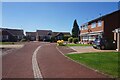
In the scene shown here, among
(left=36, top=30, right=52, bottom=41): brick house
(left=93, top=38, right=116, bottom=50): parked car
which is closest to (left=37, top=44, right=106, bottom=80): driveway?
(left=93, top=38, right=116, bottom=50): parked car

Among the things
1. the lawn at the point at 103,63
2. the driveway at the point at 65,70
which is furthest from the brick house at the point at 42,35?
the driveway at the point at 65,70

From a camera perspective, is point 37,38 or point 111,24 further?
point 37,38

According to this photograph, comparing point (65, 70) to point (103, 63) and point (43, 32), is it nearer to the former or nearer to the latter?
point (103, 63)

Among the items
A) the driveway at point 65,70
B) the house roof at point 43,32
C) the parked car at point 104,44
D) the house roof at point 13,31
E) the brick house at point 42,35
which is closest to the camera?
the driveway at point 65,70

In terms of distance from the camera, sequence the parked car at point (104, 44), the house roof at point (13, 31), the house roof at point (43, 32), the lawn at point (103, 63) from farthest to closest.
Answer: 1. the house roof at point (43, 32)
2. the house roof at point (13, 31)
3. the parked car at point (104, 44)
4. the lawn at point (103, 63)

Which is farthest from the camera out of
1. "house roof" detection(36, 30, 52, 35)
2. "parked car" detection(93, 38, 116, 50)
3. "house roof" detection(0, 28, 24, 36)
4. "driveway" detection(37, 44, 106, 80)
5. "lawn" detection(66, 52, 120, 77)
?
"house roof" detection(36, 30, 52, 35)

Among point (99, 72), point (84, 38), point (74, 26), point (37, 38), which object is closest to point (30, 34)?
point (37, 38)

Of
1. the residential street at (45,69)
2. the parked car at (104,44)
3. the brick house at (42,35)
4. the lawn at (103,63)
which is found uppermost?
the brick house at (42,35)

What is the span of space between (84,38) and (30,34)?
52839 millimetres

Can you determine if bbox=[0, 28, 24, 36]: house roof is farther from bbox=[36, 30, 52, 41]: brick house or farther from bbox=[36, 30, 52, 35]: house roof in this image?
bbox=[36, 30, 52, 35]: house roof

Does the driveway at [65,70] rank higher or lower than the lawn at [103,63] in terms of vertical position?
lower

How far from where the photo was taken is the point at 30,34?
105000mm

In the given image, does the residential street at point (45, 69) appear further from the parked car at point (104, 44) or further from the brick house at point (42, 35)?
the brick house at point (42, 35)

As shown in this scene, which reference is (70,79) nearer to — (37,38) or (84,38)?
(84,38)
